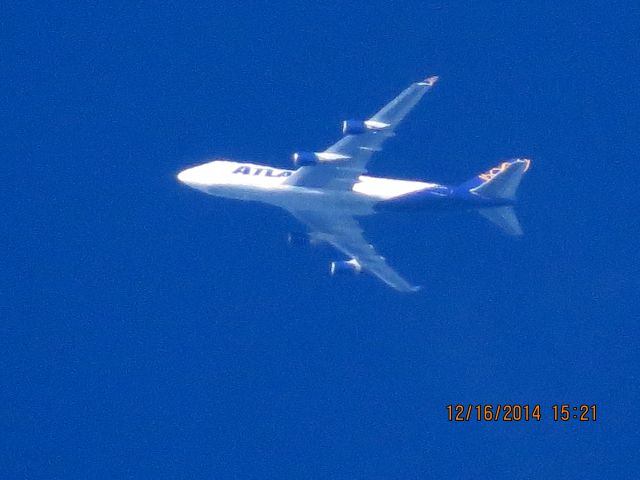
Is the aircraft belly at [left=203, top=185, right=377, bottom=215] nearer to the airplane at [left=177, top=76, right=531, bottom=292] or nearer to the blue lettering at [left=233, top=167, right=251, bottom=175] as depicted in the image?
the airplane at [left=177, top=76, right=531, bottom=292]

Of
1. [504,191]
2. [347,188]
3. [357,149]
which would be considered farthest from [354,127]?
[504,191]

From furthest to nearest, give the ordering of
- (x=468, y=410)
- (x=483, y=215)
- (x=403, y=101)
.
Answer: (x=468, y=410) < (x=483, y=215) < (x=403, y=101)

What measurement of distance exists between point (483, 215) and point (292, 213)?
54.8 ft

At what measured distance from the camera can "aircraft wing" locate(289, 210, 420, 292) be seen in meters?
90.7

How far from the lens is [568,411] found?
92.2 metres

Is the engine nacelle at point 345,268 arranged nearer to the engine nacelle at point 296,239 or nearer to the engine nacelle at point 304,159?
the engine nacelle at point 296,239

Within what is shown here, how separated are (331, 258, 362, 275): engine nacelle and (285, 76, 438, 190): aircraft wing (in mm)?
7323

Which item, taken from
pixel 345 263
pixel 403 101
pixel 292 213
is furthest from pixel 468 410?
pixel 403 101

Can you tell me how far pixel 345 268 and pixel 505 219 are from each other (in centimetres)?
1457

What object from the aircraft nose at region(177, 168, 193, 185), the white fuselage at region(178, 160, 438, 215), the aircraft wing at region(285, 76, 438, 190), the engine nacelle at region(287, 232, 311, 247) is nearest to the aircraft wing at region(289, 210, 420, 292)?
the engine nacelle at region(287, 232, 311, 247)

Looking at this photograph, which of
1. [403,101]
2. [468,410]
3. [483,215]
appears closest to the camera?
[403,101]

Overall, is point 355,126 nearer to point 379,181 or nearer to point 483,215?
point 379,181

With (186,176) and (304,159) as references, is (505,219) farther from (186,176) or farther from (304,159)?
(186,176)

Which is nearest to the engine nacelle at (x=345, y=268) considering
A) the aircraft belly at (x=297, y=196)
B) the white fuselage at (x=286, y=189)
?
the white fuselage at (x=286, y=189)
